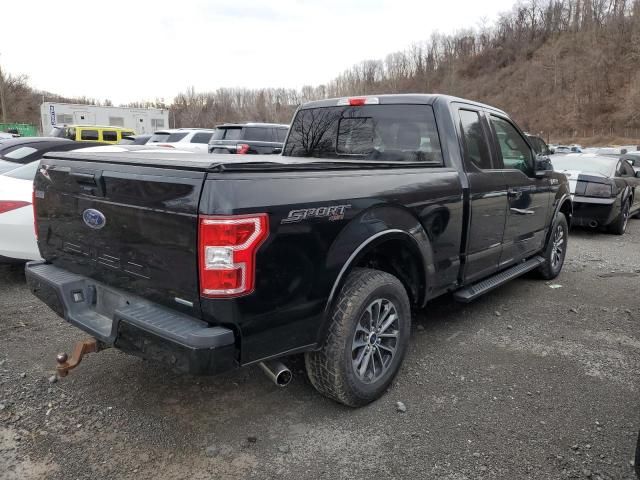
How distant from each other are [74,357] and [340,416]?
160 centimetres

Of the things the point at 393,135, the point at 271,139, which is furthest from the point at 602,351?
the point at 271,139

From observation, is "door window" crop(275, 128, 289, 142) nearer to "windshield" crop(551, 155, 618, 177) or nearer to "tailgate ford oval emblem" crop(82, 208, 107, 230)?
"windshield" crop(551, 155, 618, 177)

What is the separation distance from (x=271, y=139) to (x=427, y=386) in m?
10.6

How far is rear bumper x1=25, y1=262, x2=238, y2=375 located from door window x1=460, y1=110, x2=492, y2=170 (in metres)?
2.58

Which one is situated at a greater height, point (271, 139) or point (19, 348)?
point (271, 139)

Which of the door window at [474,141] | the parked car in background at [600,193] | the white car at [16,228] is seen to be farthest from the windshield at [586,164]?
the white car at [16,228]

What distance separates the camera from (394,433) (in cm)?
293

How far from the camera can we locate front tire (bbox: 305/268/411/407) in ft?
9.49

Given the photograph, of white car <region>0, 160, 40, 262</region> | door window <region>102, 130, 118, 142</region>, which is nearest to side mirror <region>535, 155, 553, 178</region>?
white car <region>0, 160, 40, 262</region>

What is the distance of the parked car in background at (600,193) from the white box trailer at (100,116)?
122ft

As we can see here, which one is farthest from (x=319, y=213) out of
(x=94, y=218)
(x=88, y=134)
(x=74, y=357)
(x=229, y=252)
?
(x=88, y=134)

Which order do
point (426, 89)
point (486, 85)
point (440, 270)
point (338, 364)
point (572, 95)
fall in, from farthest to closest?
point (426, 89) < point (486, 85) < point (572, 95) < point (440, 270) < point (338, 364)

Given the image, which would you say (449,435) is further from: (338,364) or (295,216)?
(295,216)

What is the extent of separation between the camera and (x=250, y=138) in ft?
42.9
